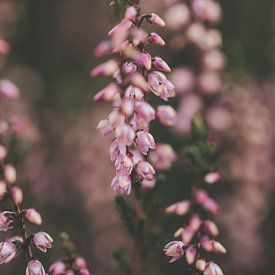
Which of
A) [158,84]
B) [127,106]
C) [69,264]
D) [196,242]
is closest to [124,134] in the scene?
[127,106]

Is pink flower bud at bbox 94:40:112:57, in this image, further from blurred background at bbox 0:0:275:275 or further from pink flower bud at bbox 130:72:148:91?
pink flower bud at bbox 130:72:148:91

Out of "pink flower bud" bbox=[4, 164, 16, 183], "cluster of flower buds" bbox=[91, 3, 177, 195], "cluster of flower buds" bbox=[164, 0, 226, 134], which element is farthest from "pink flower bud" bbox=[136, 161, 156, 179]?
"cluster of flower buds" bbox=[164, 0, 226, 134]

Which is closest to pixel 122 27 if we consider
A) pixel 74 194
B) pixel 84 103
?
pixel 74 194

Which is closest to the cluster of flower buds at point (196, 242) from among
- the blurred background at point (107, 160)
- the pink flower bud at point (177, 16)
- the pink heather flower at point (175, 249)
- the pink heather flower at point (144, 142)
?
the pink heather flower at point (175, 249)

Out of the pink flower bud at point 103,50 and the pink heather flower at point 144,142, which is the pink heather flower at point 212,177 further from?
the pink flower bud at point 103,50

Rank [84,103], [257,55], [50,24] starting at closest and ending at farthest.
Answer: [84,103] → [257,55] → [50,24]

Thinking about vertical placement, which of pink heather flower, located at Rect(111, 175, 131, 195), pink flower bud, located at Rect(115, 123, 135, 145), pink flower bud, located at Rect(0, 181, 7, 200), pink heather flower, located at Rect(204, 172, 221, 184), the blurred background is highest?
pink flower bud, located at Rect(115, 123, 135, 145)

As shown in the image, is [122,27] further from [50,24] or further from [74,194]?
[50,24]
